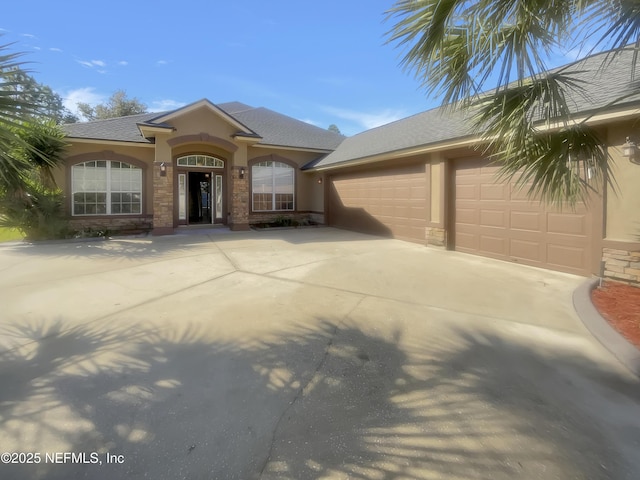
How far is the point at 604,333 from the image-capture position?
3.77m

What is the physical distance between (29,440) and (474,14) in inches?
222

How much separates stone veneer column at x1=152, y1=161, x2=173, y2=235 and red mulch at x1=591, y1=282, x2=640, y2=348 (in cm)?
1240

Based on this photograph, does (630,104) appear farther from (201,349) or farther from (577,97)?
(201,349)

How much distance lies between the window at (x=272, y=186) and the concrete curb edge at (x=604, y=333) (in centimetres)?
1271

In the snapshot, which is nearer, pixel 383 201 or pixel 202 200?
pixel 383 201

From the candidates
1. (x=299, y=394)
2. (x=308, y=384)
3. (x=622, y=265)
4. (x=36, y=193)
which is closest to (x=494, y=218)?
(x=622, y=265)

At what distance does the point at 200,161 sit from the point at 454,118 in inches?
417

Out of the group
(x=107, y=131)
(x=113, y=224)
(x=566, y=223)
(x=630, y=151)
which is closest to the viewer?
(x=630, y=151)

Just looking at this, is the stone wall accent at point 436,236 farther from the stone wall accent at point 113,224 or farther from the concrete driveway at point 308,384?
the stone wall accent at point 113,224

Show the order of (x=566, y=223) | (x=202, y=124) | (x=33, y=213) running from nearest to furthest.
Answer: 1. (x=566, y=223)
2. (x=33, y=213)
3. (x=202, y=124)

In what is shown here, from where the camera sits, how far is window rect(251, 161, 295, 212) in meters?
15.4

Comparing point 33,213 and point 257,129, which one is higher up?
point 257,129

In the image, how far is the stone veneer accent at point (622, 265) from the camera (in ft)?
18.1

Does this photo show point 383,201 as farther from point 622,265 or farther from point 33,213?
point 33,213
